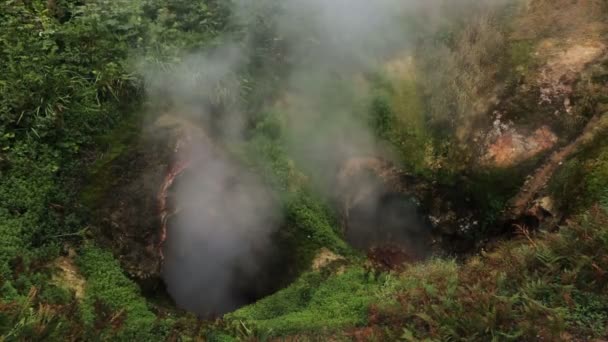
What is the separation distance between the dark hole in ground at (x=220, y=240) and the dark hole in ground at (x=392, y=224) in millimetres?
1583

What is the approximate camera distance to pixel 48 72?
799 cm

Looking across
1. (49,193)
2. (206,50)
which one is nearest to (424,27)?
(206,50)

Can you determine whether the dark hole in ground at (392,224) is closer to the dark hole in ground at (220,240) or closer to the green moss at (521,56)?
the dark hole in ground at (220,240)

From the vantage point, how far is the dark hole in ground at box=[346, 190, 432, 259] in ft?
29.1

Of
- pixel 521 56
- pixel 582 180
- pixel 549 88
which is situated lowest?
pixel 582 180

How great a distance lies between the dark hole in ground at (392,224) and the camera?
8.86 m

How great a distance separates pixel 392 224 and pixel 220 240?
297 cm

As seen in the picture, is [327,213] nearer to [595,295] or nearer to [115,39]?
[595,295]

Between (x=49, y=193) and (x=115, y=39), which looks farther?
(x=115, y=39)

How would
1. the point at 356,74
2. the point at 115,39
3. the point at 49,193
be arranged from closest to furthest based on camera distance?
the point at 49,193, the point at 115,39, the point at 356,74

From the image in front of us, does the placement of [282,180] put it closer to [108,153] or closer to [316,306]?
[316,306]

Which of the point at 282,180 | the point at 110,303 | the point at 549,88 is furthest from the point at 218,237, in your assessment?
the point at 549,88

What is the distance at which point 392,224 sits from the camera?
8930mm

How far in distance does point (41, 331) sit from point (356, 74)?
21.1 feet
